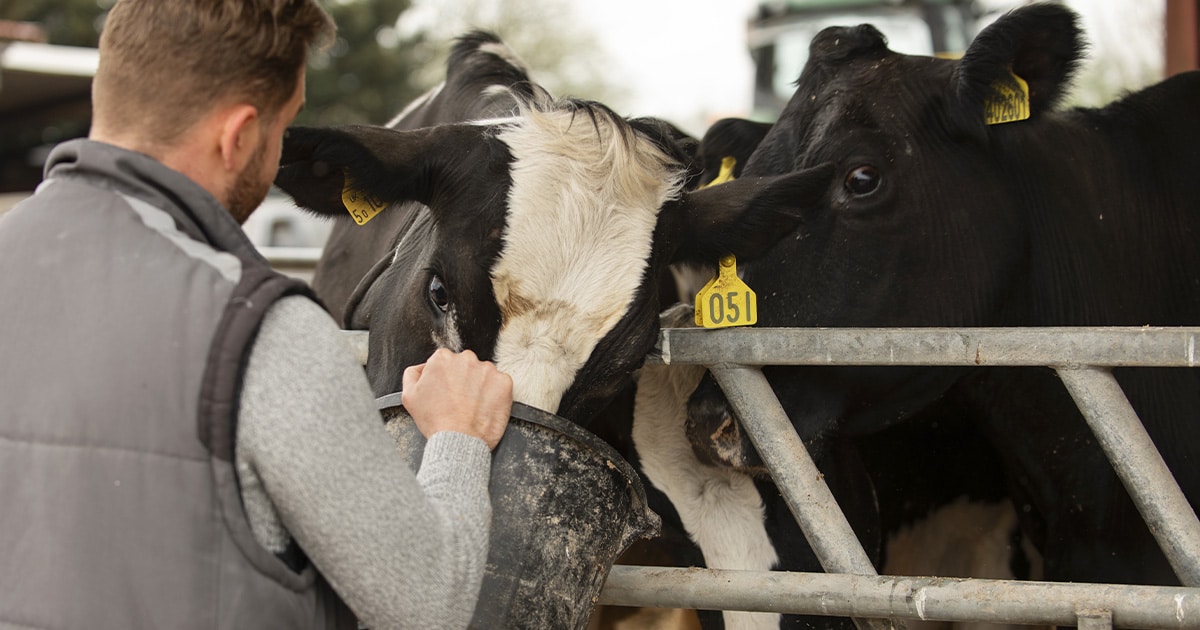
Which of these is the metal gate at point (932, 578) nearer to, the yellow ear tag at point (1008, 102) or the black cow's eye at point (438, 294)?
the black cow's eye at point (438, 294)

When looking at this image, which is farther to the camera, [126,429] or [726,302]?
[726,302]

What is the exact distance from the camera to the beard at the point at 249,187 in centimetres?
154

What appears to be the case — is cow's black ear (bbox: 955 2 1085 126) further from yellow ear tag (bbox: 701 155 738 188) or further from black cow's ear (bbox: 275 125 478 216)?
black cow's ear (bbox: 275 125 478 216)

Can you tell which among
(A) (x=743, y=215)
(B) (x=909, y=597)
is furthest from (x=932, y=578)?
(A) (x=743, y=215)

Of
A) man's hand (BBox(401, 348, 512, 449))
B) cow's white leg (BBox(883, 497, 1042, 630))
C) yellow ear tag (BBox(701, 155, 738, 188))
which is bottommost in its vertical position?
cow's white leg (BBox(883, 497, 1042, 630))

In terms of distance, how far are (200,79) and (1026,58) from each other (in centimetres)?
219

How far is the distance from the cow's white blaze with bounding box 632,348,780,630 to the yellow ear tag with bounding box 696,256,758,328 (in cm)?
29

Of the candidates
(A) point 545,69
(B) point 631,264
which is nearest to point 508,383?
(B) point 631,264

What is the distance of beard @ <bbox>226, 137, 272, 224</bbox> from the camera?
154 cm

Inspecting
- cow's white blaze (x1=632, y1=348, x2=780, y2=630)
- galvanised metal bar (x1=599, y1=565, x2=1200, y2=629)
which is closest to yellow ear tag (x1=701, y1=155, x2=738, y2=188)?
cow's white blaze (x1=632, y1=348, x2=780, y2=630)

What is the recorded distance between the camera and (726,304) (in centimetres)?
258

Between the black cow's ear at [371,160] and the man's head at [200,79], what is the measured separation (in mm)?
932

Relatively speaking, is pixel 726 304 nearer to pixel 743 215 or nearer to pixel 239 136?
pixel 743 215

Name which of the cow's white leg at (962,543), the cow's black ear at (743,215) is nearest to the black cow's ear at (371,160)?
the cow's black ear at (743,215)
